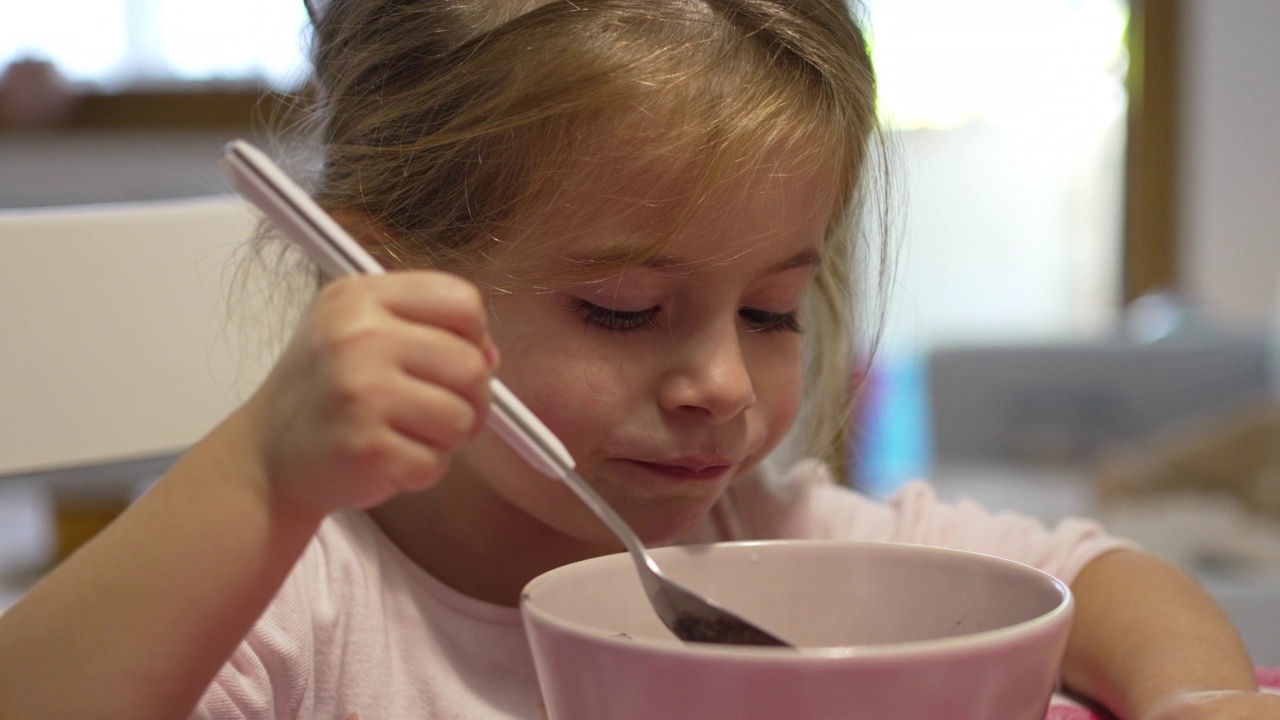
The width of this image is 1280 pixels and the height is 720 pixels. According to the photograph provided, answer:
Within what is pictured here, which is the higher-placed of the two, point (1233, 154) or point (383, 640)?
point (383, 640)

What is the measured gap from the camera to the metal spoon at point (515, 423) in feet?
1.26

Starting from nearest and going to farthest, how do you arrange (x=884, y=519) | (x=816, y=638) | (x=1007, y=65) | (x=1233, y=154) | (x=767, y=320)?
(x=816, y=638) < (x=767, y=320) < (x=884, y=519) < (x=1233, y=154) < (x=1007, y=65)

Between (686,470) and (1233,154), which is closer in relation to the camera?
(686,470)

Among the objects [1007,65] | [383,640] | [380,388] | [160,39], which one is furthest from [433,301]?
[1007,65]

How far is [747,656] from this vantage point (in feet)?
1.07

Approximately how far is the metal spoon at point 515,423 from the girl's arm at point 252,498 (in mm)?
11

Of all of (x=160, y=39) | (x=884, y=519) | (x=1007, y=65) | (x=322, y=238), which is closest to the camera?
(x=322, y=238)

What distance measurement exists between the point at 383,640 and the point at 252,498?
0.78 feet

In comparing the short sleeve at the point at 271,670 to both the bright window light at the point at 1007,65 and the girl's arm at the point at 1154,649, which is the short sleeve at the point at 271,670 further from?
the bright window light at the point at 1007,65

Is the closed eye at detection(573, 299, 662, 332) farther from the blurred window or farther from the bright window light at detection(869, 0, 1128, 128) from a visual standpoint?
the bright window light at detection(869, 0, 1128, 128)

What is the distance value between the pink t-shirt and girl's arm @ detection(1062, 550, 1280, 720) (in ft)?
0.13

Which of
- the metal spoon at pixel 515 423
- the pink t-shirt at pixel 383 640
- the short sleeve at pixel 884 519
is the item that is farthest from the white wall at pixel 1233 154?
the metal spoon at pixel 515 423

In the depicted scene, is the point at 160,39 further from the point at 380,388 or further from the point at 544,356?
the point at 380,388

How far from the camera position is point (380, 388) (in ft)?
1.28
